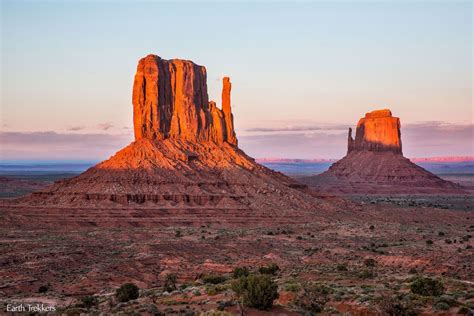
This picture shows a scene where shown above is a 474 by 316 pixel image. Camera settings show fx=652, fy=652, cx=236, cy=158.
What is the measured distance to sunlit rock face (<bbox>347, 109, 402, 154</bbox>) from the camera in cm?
17662

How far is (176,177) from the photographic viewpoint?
94000 mm

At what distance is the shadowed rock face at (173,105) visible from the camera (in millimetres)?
104062

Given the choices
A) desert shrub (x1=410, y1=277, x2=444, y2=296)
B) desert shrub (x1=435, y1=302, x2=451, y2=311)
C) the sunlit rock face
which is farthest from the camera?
the sunlit rock face

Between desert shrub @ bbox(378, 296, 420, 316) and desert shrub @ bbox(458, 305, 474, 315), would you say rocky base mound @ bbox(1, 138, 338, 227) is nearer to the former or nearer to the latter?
desert shrub @ bbox(378, 296, 420, 316)

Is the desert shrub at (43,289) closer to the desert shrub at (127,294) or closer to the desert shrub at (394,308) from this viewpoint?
the desert shrub at (127,294)

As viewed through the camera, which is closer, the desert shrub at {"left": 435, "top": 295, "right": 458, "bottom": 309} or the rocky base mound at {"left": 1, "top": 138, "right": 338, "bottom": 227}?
the desert shrub at {"left": 435, "top": 295, "right": 458, "bottom": 309}

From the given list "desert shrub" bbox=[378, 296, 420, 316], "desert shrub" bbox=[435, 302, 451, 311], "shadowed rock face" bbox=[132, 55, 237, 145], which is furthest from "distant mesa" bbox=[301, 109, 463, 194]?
"desert shrub" bbox=[378, 296, 420, 316]

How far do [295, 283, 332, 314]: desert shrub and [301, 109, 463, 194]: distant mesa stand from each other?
133 meters

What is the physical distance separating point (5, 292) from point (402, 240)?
4039 cm

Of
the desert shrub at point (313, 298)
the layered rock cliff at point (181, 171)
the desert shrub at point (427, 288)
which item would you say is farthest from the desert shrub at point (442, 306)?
the layered rock cliff at point (181, 171)

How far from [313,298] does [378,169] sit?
491ft

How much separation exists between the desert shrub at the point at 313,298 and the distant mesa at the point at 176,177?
2271 inches

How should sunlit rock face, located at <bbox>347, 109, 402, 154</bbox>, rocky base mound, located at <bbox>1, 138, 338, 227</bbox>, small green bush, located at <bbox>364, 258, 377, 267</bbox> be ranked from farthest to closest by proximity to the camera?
sunlit rock face, located at <bbox>347, 109, 402, 154</bbox>
rocky base mound, located at <bbox>1, 138, 338, 227</bbox>
small green bush, located at <bbox>364, 258, 377, 267</bbox>

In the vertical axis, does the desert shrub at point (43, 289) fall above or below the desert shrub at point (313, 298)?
below
